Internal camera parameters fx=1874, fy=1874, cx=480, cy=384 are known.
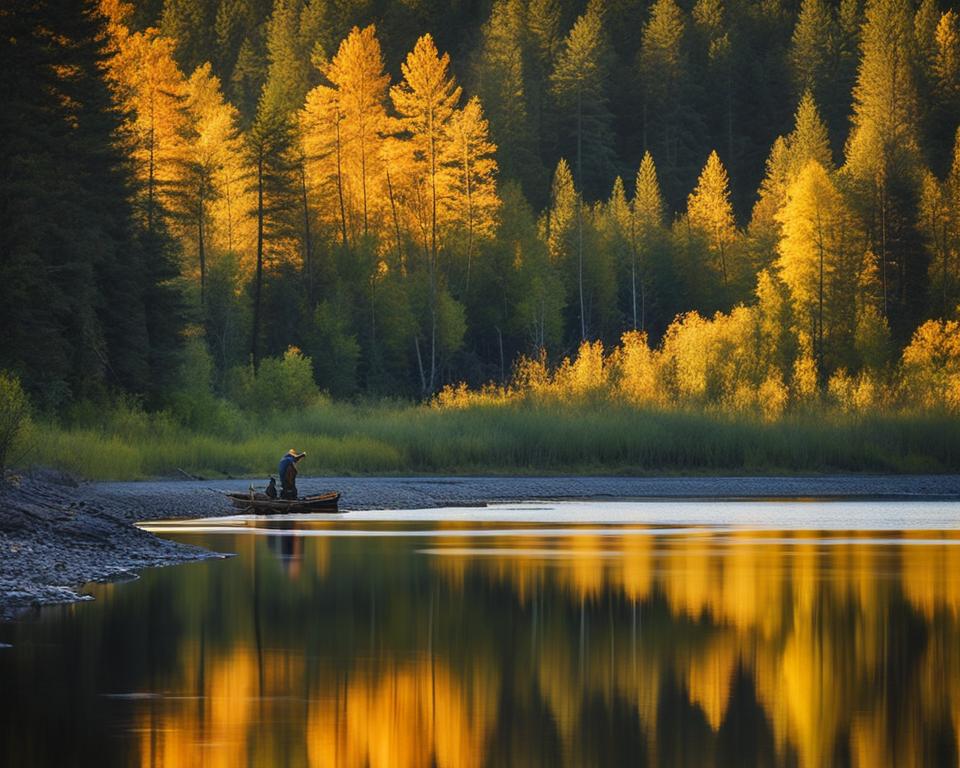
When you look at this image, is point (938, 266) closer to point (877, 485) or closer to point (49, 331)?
point (877, 485)

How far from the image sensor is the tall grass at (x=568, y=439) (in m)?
60.2

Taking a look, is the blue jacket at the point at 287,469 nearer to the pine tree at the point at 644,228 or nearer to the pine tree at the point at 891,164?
the pine tree at the point at 891,164

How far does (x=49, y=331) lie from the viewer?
5019cm

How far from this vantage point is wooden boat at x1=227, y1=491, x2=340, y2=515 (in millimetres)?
46188

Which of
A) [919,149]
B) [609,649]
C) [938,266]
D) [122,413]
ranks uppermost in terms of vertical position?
[919,149]

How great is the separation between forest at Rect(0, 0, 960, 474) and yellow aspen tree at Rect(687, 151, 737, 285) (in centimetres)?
20

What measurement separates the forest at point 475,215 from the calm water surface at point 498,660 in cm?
2145

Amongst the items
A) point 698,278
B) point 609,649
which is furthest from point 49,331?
point 698,278

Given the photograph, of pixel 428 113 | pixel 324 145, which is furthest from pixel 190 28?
pixel 428 113

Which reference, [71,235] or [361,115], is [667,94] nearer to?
[361,115]

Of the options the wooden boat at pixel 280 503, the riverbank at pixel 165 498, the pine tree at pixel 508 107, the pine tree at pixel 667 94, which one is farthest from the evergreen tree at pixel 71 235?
the pine tree at pixel 667 94

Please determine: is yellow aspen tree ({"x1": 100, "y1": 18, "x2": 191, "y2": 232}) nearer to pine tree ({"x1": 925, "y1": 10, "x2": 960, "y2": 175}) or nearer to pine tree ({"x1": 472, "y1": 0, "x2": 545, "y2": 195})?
Answer: pine tree ({"x1": 472, "y1": 0, "x2": 545, "y2": 195})

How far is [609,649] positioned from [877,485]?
4123 centimetres

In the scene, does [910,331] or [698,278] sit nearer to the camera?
[910,331]
